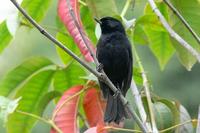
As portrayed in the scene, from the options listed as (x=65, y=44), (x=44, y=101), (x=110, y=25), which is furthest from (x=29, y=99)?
(x=110, y=25)

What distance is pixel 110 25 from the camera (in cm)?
308

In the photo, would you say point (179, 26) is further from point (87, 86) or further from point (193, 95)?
point (193, 95)

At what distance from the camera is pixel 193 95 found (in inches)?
458

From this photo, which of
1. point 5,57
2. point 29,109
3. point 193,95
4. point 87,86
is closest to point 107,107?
point 87,86

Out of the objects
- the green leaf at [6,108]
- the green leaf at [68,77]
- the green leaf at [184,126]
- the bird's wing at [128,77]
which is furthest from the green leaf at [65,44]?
the green leaf at [6,108]

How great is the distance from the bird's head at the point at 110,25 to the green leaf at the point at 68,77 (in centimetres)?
22

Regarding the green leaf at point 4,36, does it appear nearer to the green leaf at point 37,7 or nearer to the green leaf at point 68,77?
the green leaf at point 37,7

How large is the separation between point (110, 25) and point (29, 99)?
0.52m

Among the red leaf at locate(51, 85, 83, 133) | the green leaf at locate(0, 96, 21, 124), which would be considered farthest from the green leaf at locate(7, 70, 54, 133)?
the green leaf at locate(0, 96, 21, 124)

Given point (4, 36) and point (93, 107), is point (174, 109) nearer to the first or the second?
point (93, 107)

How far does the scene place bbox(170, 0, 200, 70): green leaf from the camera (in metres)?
2.79

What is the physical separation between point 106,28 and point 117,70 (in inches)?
8.3

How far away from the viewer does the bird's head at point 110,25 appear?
297 centimetres

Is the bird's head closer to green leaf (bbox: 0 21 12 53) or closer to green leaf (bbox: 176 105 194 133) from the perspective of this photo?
green leaf (bbox: 0 21 12 53)
